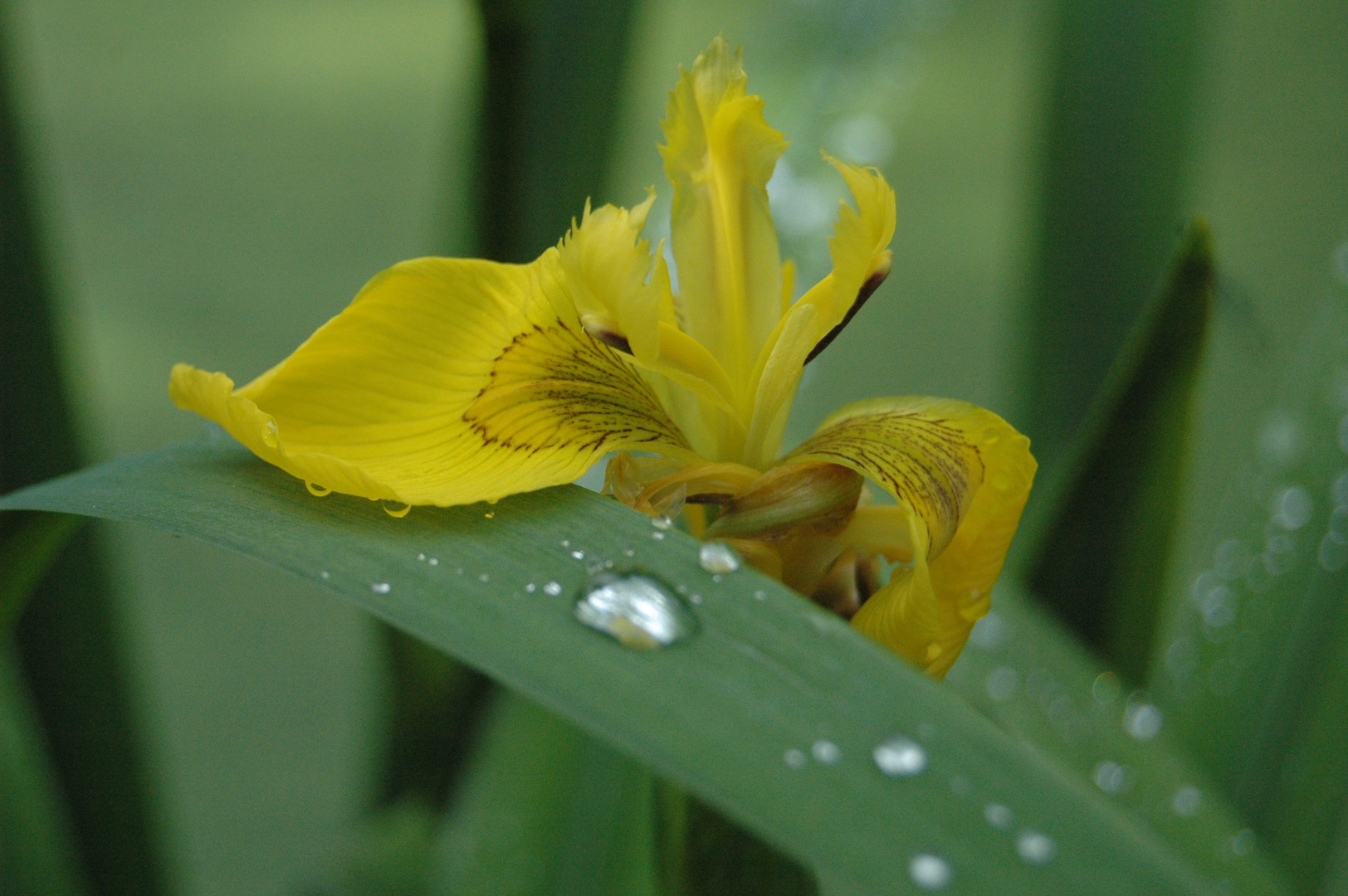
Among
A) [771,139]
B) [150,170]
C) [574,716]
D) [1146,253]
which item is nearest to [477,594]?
[574,716]

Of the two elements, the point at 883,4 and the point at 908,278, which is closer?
the point at 883,4

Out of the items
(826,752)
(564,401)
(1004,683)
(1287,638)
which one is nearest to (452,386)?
(564,401)

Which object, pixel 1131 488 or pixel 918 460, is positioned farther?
pixel 1131 488

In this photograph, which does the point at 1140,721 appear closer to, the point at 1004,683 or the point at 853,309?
the point at 1004,683

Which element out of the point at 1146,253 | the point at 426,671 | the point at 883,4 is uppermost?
the point at 883,4

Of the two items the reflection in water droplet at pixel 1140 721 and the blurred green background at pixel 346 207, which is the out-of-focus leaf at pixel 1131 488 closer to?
the reflection in water droplet at pixel 1140 721

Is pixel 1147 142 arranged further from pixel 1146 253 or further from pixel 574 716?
pixel 574 716

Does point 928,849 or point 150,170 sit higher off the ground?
point 928,849
